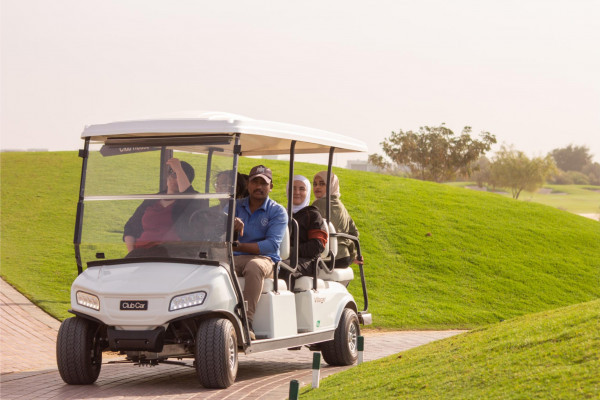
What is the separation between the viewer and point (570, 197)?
111250 mm

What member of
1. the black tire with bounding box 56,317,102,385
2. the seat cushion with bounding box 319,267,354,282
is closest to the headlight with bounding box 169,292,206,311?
the black tire with bounding box 56,317,102,385

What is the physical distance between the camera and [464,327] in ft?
55.4

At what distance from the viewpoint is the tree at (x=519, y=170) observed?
8156 cm

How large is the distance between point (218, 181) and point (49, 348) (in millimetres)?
5070

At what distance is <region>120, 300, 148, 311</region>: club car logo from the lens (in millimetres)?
7617

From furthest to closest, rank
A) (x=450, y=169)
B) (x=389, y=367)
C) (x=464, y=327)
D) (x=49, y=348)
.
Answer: (x=450, y=169)
(x=464, y=327)
(x=49, y=348)
(x=389, y=367)

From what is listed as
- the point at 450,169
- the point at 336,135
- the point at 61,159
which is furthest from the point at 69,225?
the point at 450,169

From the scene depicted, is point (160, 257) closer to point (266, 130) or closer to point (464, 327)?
point (266, 130)

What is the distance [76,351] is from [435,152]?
63.4m

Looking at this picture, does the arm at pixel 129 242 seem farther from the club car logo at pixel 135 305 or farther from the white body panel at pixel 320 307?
the white body panel at pixel 320 307

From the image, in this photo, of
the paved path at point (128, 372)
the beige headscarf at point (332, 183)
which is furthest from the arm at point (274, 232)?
the beige headscarf at point (332, 183)

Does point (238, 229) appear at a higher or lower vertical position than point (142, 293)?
higher

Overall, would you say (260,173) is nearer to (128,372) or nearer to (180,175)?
(180,175)

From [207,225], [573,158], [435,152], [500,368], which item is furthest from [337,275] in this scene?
[573,158]
